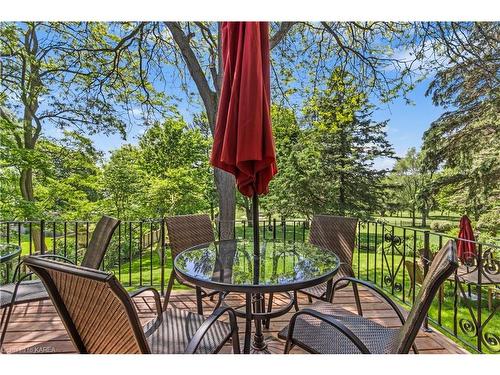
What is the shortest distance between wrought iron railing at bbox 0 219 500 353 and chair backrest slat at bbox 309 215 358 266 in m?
0.33

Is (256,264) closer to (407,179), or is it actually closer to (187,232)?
(187,232)

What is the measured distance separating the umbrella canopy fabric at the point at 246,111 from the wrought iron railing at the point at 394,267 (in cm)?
158

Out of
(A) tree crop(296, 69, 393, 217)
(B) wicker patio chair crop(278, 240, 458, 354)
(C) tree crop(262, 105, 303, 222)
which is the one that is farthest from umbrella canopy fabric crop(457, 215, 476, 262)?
(C) tree crop(262, 105, 303, 222)

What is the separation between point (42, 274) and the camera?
111 centimetres

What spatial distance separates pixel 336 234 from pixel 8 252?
2.92 m

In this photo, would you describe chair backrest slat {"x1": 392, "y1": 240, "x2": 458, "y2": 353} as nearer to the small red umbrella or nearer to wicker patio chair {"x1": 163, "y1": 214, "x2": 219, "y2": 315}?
the small red umbrella

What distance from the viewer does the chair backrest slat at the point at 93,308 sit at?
103 centimetres

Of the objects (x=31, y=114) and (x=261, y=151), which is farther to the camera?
(x=31, y=114)

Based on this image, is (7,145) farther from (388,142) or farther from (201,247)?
(388,142)

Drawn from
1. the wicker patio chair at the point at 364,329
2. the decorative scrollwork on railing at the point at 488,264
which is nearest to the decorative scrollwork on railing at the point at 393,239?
the decorative scrollwork on railing at the point at 488,264

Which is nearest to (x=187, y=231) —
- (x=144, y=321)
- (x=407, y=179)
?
(x=144, y=321)

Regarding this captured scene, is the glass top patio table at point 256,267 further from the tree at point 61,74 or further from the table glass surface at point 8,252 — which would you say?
the tree at point 61,74
